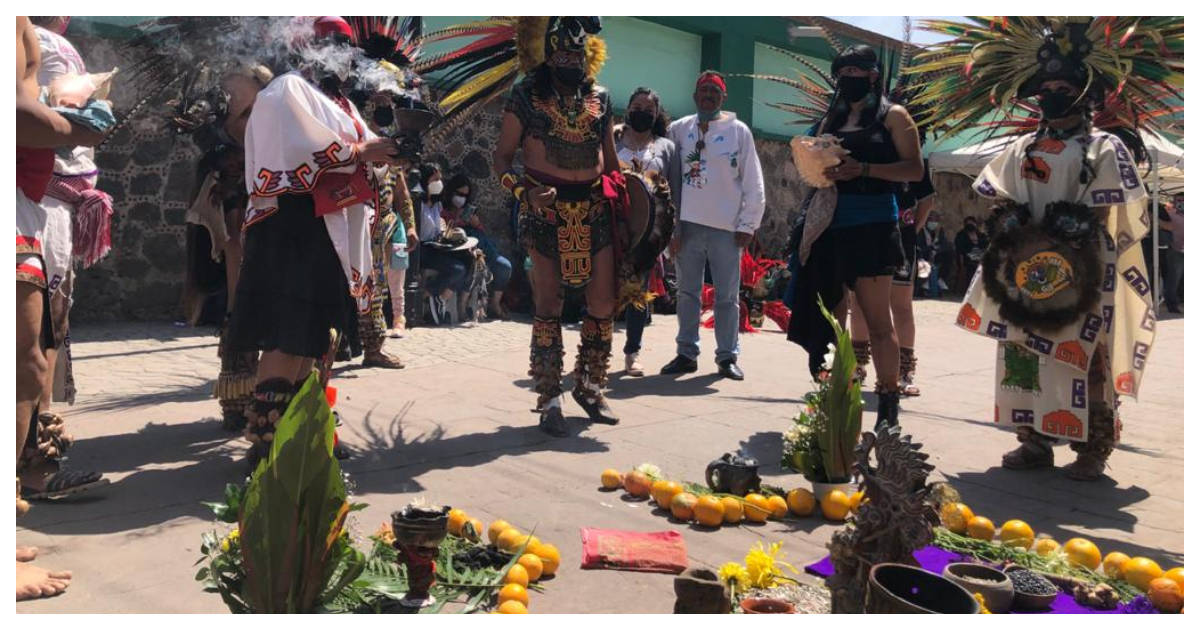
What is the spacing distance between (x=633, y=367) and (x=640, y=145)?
5.39 feet

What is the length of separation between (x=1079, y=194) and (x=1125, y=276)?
468mm

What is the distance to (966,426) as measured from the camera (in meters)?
5.98

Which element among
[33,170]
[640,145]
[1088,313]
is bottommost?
[1088,313]

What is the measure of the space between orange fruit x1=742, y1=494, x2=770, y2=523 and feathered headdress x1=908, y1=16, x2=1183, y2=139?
2.48 meters

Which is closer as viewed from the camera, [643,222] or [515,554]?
[515,554]

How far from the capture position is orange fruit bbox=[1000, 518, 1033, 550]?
12.1 feet

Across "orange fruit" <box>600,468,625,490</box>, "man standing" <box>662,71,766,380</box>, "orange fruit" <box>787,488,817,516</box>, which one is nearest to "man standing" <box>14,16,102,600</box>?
"orange fruit" <box>600,468,625,490</box>

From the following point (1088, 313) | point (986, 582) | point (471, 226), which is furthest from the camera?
Result: point (471, 226)

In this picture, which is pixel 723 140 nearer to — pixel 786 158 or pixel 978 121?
pixel 978 121

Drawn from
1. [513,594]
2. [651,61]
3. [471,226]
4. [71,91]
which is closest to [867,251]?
[513,594]

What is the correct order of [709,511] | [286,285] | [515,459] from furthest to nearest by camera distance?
[515,459] → [286,285] → [709,511]

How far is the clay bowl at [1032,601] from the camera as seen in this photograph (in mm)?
3102

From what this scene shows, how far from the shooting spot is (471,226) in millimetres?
10969

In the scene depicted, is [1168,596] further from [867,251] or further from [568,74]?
[568,74]
